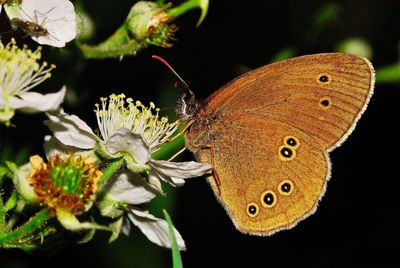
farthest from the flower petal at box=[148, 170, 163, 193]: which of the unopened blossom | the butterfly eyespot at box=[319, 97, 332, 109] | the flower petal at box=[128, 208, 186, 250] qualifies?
the butterfly eyespot at box=[319, 97, 332, 109]

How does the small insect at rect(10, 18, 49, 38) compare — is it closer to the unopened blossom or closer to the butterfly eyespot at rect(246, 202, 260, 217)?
the unopened blossom

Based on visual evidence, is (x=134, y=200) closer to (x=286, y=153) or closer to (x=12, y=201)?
(x=12, y=201)

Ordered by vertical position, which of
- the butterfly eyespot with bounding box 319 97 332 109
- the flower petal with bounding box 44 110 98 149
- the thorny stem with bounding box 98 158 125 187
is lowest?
the butterfly eyespot with bounding box 319 97 332 109

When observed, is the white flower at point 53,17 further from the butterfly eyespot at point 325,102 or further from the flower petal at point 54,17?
the butterfly eyespot at point 325,102

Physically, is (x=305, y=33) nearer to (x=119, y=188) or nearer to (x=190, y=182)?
(x=190, y=182)

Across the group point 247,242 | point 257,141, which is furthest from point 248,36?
point 257,141

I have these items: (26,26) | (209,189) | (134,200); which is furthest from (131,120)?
(209,189)
